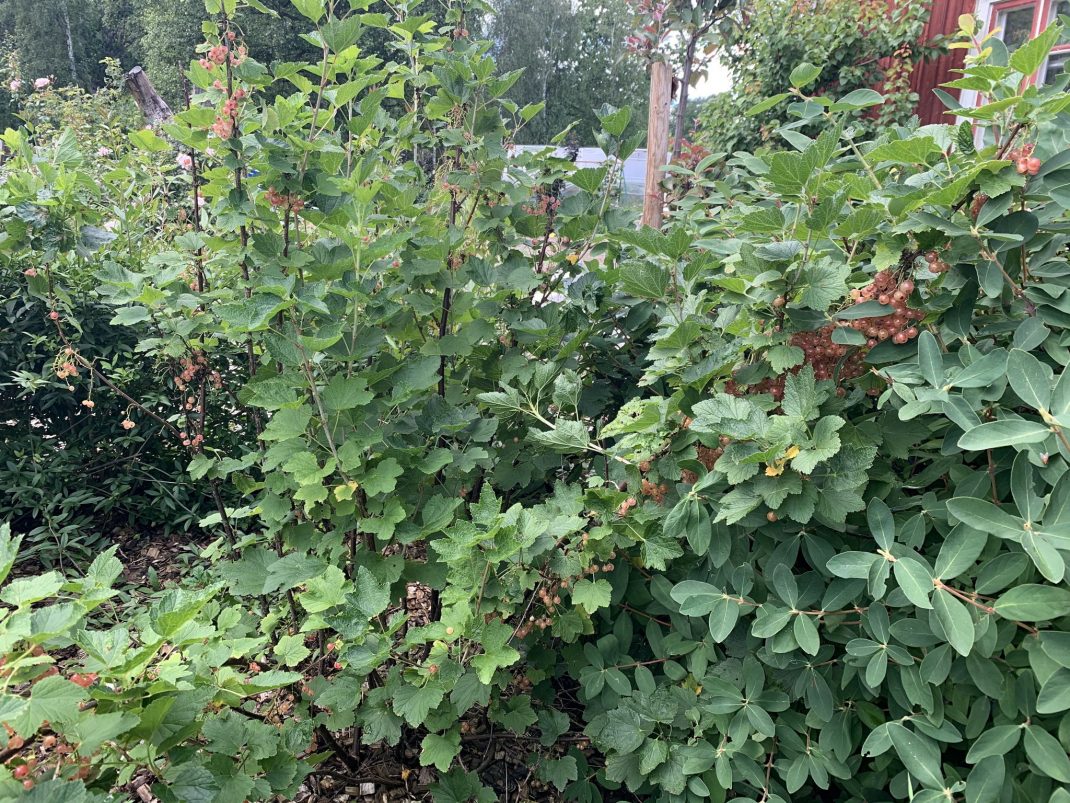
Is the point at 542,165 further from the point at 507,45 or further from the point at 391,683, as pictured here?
the point at 507,45

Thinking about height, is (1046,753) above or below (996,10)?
below

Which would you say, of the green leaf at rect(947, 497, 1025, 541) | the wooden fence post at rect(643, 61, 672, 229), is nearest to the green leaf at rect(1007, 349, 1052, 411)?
the green leaf at rect(947, 497, 1025, 541)

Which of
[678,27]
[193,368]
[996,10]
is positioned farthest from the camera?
[996,10]

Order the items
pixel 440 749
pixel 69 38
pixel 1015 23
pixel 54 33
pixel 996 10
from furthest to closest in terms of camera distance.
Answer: pixel 54 33
pixel 69 38
pixel 996 10
pixel 1015 23
pixel 440 749

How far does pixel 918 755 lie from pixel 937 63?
7213 millimetres

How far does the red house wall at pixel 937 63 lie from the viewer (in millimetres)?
6074

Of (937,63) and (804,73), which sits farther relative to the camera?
(937,63)

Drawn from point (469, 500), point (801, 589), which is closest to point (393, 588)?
point (469, 500)

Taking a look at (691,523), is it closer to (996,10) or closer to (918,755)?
(918,755)

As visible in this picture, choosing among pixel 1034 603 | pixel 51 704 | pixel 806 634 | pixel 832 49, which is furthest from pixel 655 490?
pixel 832 49

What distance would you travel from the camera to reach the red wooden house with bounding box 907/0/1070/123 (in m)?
5.09

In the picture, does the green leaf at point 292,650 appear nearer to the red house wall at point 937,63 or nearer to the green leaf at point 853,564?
the green leaf at point 853,564

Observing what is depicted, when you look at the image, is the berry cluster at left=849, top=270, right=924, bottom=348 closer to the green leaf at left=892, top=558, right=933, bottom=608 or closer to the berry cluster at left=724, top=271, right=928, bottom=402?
the berry cluster at left=724, top=271, right=928, bottom=402

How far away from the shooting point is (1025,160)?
93cm
